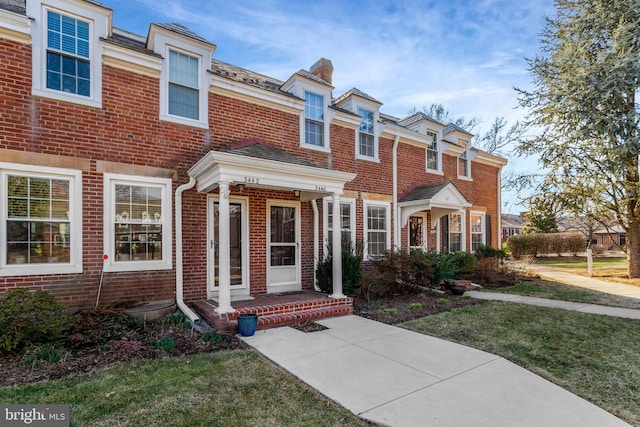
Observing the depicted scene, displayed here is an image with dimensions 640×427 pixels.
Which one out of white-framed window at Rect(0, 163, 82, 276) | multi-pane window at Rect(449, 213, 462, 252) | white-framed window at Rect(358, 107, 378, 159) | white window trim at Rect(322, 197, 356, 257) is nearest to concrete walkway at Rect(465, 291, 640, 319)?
multi-pane window at Rect(449, 213, 462, 252)

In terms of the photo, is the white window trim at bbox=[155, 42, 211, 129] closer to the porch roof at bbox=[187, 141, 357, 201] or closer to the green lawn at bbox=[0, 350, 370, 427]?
the porch roof at bbox=[187, 141, 357, 201]

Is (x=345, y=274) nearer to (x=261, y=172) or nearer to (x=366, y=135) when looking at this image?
(x=261, y=172)

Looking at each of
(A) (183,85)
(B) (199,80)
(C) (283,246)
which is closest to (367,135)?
(C) (283,246)

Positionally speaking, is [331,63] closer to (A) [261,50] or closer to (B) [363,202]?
(A) [261,50]

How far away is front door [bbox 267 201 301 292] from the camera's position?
858 cm

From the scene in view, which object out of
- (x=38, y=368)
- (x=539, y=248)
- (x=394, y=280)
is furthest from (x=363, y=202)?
(x=539, y=248)

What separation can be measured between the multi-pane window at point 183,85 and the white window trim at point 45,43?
1.32 metres

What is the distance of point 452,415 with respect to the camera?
3.25 metres

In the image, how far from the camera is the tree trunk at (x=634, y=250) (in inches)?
516

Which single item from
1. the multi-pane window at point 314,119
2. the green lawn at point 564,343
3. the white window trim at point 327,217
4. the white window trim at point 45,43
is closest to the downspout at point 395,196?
the white window trim at point 327,217

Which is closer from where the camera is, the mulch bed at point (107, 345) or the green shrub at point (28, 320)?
the mulch bed at point (107, 345)

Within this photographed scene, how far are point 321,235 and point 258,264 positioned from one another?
81.8 inches

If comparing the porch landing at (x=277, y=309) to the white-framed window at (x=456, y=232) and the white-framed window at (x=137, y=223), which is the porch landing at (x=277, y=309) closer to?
the white-framed window at (x=137, y=223)

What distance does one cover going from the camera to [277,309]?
672 centimetres
